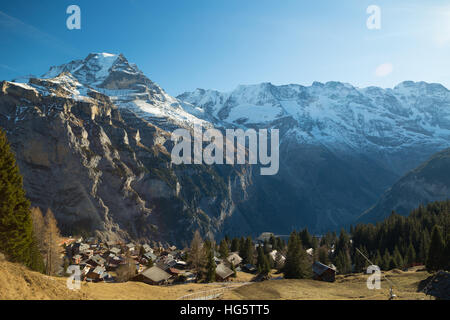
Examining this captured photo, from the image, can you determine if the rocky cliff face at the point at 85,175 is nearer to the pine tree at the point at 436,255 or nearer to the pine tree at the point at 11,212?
the pine tree at the point at 11,212

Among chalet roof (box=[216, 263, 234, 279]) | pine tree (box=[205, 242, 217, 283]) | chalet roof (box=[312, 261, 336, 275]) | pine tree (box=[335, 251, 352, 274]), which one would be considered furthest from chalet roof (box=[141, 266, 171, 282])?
pine tree (box=[335, 251, 352, 274])

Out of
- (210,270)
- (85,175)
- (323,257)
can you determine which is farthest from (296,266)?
(85,175)

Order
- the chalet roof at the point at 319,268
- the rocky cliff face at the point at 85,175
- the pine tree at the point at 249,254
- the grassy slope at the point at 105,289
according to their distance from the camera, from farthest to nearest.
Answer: the rocky cliff face at the point at 85,175, the pine tree at the point at 249,254, the chalet roof at the point at 319,268, the grassy slope at the point at 105,289

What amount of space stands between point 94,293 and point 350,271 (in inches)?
2798

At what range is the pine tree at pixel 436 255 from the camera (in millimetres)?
47562

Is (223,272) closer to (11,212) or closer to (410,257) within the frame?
(11,212)

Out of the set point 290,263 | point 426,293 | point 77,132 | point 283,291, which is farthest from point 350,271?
point 77,132

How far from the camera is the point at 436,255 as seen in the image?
48188 mm

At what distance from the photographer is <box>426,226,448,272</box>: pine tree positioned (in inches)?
1873

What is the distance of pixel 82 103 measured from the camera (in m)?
193

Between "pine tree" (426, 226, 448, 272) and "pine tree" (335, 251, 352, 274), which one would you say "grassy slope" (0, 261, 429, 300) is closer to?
"pine tree" (426, 226, 448, 272)

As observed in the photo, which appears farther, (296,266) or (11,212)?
(296,266)

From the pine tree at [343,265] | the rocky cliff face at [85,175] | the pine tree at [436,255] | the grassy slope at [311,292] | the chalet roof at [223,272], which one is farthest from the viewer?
the rocky cliff face at [85,175]

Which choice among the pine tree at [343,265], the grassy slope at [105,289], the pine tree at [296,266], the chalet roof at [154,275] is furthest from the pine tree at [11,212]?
the pine tree at [343,265]
